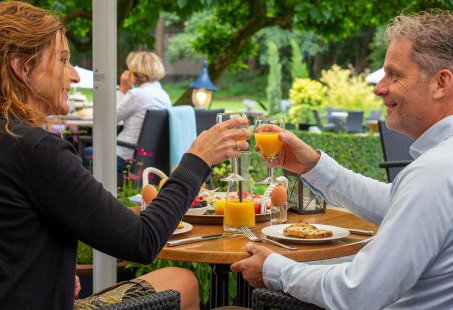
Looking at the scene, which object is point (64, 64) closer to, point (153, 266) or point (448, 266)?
point (448, 266)

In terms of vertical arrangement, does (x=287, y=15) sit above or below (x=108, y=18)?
above

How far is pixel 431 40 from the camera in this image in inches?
74.0

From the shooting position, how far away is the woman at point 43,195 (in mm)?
1629

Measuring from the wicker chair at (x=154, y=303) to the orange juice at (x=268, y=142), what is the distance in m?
0.73

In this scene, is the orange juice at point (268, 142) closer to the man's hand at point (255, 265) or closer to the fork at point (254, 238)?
the fork at point (254, 238)

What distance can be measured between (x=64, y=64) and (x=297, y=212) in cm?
135

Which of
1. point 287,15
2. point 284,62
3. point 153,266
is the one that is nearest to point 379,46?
point 284,62

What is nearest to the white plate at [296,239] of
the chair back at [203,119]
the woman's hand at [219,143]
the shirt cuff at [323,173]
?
the shirt cuff at [323,173]

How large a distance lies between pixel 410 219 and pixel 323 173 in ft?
2.99

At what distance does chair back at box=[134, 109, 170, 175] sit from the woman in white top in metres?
0.44

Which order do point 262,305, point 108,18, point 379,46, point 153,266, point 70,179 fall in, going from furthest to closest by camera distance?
point 379,46 < point 153,266 < point 108,18 < point 262,305 < point 70,179

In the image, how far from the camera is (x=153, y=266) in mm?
3660

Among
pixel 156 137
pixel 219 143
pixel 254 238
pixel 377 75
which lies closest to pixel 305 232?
pixel 254 238

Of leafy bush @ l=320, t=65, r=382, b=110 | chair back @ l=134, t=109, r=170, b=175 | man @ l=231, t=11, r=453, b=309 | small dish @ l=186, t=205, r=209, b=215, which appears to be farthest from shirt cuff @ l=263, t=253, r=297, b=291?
leafy bush @ l=320, t=65, r=382, b=110
